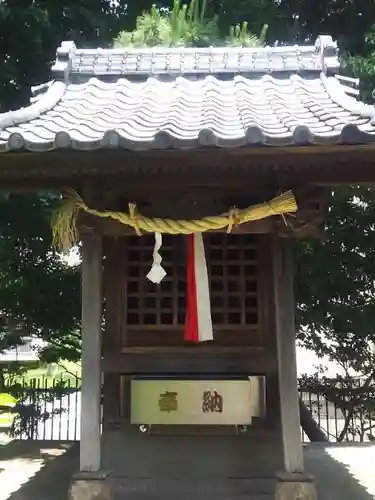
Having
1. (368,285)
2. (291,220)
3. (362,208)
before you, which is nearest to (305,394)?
(368,285)

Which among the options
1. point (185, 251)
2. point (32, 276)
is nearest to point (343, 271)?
point (32, 276)

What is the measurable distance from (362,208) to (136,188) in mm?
6234

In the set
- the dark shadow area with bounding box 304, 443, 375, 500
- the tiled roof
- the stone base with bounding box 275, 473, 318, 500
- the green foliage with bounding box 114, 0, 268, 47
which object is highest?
the green foliage with bounding box 114, 0, 268, 47

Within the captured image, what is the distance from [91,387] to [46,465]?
280 cm

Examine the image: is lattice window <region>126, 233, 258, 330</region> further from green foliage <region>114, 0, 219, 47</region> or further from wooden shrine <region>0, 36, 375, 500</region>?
green foliage <region>114, 0, 219, 47</region>

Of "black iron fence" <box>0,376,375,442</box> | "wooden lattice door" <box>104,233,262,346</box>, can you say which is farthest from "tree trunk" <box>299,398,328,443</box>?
"wooden lattice door" <box>104,233,262,346</box>

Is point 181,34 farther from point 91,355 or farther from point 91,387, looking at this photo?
point 91,387

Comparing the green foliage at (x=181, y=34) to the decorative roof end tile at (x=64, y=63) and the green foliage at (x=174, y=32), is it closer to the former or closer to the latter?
the green foliage at (x=174, y=32)

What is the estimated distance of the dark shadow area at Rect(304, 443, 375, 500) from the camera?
5.62 metres

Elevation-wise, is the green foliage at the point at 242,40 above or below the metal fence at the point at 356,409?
above

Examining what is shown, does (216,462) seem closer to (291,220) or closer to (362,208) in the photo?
(291,220)

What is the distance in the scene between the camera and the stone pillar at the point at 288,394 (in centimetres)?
456

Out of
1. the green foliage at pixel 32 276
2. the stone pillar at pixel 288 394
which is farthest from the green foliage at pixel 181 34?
the stone pillar at pixel 288 394

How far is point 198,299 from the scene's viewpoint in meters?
4.79
